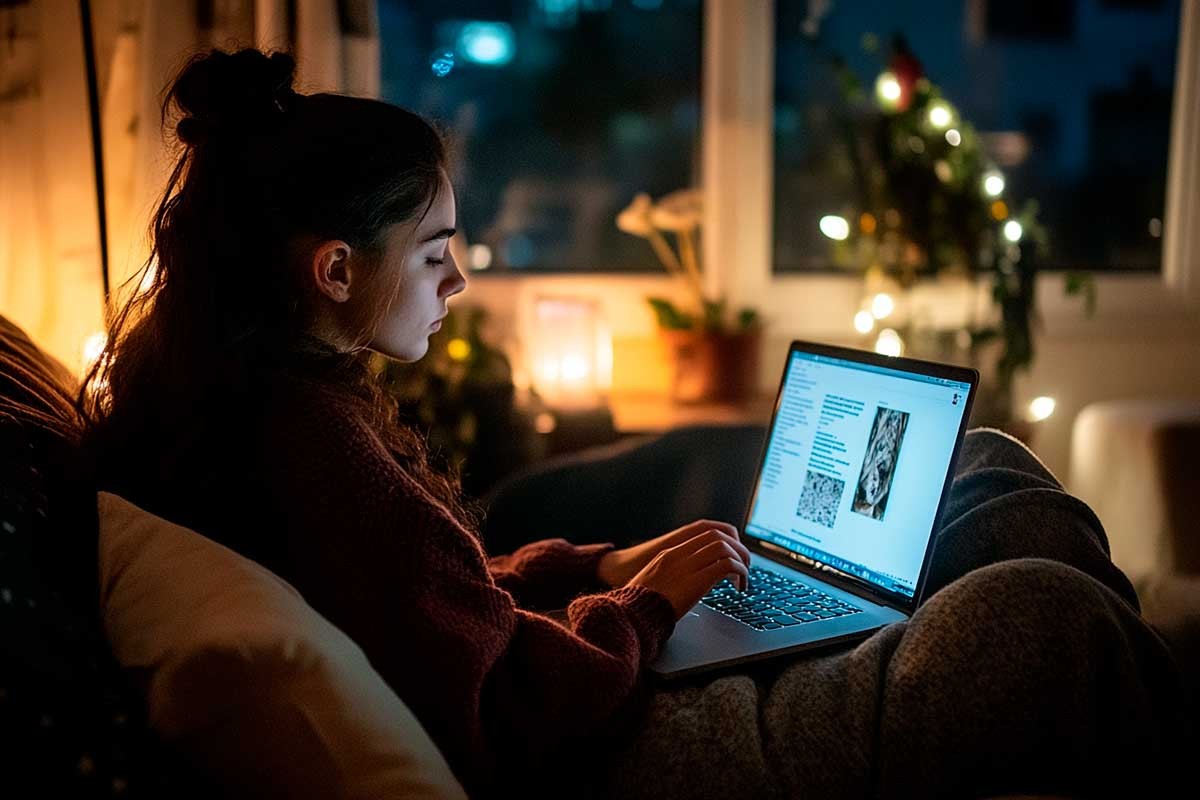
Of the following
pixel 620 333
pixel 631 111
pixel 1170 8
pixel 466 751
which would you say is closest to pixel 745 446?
pixel 466 751

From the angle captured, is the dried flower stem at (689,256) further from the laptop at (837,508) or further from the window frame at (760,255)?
the laptop at (837,508)

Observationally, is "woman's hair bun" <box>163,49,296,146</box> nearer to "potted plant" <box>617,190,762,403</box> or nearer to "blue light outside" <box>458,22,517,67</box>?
"potted plant" <box>617,190,762,403</box>

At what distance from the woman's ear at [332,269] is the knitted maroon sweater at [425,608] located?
0.12 metres

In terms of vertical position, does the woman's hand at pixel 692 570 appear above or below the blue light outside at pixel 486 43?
below

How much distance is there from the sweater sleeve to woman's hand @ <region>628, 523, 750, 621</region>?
0.18 m

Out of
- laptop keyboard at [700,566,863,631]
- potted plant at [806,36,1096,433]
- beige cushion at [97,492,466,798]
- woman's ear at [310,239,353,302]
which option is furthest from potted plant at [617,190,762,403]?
beige cushion at [97,492,466,798]

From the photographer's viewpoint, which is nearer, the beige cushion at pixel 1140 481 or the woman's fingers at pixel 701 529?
the woman's fingers at pixel 701 529

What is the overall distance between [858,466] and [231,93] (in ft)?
2.45

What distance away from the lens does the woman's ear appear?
42.2 inches

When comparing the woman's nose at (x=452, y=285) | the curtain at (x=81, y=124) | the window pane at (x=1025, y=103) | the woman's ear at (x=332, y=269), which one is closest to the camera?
the woman's ear at (x=332, y=269)

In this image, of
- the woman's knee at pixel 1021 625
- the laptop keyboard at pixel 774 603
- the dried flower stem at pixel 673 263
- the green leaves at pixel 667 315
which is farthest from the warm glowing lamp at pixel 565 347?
the woman's knee at pixel 1021 625

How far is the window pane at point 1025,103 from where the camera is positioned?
282 cm

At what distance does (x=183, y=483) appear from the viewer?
3.34 feet

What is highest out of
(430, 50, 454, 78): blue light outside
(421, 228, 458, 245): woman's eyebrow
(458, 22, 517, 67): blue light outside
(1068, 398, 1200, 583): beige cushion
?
(458, 22, 517, 67): blue light outside
